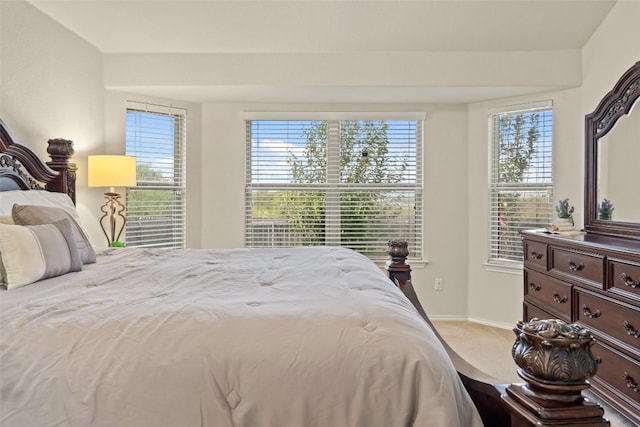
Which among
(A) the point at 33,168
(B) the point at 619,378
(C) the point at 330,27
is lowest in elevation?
(B) the point at 619,378

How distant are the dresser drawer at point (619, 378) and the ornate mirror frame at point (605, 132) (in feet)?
2.73

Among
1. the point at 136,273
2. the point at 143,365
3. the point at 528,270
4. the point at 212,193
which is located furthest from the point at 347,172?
the point at 143,365

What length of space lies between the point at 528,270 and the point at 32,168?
3584 millimetres

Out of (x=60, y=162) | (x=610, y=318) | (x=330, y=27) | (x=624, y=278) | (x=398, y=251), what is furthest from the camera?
(x=330, y=27)

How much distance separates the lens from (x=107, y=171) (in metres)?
3.41

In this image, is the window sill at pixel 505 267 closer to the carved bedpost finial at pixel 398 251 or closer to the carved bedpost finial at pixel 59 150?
the carved bedpost finial at pixel 398 251

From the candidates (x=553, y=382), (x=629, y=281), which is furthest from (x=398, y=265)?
(x=553, y=382)

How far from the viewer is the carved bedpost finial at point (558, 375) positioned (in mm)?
762

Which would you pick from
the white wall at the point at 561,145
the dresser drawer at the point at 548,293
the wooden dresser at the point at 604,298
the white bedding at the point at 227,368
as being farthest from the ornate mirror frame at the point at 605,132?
the white bedding at the point at 227,368

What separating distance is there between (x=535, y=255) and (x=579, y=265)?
56 cm

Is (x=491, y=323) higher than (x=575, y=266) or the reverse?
the reverse

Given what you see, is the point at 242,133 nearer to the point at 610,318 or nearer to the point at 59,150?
the point at 59,150

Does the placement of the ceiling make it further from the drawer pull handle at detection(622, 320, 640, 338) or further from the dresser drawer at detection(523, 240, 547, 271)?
the drawer pull handle at detection(622, 320, 640, 338)

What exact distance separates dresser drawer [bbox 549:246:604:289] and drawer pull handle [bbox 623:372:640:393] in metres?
0.48
